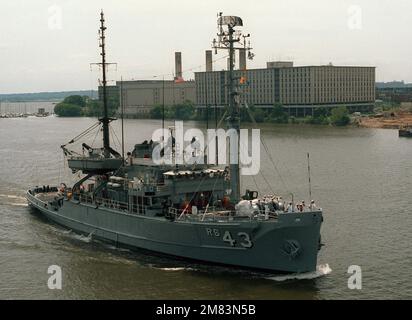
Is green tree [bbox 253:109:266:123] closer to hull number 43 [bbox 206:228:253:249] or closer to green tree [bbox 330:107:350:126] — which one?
green tree [bbox 330:107:350:126]

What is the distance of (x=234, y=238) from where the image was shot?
23.8m

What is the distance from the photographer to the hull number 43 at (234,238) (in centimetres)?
2345

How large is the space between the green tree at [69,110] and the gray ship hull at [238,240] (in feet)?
493

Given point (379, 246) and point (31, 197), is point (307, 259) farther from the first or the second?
point (31, 197)

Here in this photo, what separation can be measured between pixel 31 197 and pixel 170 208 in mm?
14825

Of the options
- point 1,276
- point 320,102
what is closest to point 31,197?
point 1,276

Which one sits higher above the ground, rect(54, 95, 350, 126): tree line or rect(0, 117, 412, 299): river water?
rect(54, 95, 350, 126): tree line

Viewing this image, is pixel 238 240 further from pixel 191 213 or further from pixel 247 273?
pixel 191 213

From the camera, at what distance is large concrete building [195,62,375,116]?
414ft

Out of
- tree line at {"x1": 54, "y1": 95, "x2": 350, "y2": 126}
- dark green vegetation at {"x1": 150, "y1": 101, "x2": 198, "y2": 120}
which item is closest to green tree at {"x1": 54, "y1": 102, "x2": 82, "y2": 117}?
tree line at {"x1": 54, "y1": 95, "x2": 350, "y2": 126}

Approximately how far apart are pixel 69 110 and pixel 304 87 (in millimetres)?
77303

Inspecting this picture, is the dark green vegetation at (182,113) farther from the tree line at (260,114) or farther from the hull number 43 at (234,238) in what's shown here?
the hull number 43 at (234,238)

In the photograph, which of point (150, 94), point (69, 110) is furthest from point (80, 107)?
point (150, 94)

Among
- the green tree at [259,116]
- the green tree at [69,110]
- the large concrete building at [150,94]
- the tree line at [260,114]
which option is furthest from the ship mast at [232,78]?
the green tree at [69,110]
